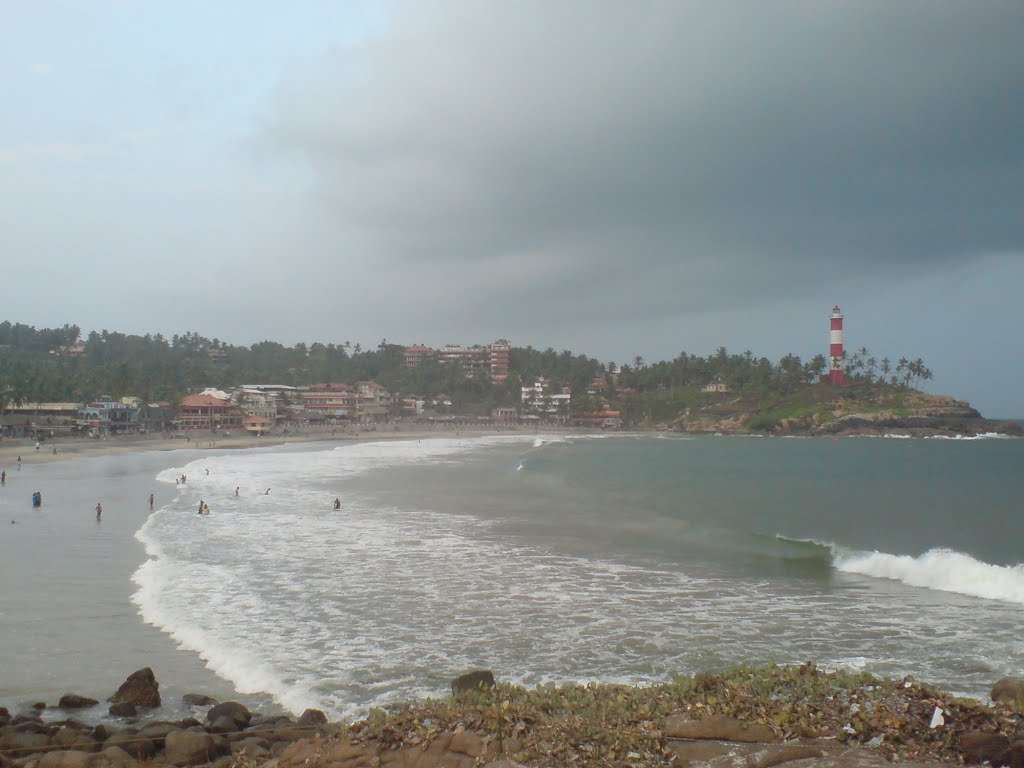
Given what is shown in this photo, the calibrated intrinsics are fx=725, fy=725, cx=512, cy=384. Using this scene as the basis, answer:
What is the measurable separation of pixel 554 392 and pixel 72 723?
557ft

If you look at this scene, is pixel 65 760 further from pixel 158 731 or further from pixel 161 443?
pixel 161 443

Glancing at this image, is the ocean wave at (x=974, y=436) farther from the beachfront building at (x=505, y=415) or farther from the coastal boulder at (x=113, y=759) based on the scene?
the coastal boulder at (x=113, y=759)

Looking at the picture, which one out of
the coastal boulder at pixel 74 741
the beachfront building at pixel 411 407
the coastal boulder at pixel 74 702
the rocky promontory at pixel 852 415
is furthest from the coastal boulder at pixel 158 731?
Result: the beachfront building at pixel 411 407

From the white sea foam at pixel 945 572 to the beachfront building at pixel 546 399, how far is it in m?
144

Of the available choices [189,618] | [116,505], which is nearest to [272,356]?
[116,505]

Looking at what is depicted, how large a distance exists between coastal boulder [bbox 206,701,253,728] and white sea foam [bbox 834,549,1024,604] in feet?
51.0

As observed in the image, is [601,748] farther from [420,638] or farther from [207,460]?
[207,460]

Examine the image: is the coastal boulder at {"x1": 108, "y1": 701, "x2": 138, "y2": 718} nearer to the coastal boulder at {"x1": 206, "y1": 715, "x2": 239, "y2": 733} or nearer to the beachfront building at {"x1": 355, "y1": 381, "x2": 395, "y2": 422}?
the coastal boulder at {"x1": 206, "y1": 715, "x2": 239, "y2": 733}

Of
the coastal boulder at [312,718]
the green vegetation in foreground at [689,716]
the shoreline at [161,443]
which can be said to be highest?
the green vegetation in foreground at [689,716]

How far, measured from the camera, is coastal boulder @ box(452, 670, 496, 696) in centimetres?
835

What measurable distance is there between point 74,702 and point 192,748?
3186mm

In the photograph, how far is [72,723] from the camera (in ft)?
28.2

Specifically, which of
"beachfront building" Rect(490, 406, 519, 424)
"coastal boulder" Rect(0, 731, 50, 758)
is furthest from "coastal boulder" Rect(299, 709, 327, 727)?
"beachfront building" Rect(490, 406, 519, 424)

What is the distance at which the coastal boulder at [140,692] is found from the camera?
9438mm
